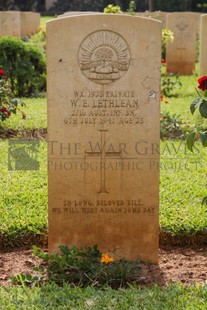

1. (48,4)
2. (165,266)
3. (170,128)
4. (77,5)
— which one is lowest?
(165,266)

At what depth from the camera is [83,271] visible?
3740mm

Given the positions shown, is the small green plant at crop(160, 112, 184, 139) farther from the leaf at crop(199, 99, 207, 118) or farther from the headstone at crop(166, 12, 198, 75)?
the headstone at crop(166, 12, 198, 75)

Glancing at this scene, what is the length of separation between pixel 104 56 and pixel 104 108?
305 mm

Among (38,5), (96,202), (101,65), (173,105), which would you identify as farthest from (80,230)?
(38,5)

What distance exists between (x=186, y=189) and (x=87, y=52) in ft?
5.70

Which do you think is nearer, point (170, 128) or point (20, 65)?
point (170, 128)

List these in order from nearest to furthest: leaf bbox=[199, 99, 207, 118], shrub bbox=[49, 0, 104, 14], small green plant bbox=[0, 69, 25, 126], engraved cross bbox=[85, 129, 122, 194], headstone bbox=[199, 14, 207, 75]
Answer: leaf bbox=[199, 99, 207, 118]
engraved cross bbox=[85, 129, 122, 194]
small green plant bbox=[0, 69, 25, 126]
headstone bbox=[199, 14, 207, 75]
shrub bbox=[49, 0, 104, 14]

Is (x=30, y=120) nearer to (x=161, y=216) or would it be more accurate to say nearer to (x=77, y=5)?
(x=161, y=216)

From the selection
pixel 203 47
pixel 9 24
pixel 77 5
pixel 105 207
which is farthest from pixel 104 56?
pixel 77 5

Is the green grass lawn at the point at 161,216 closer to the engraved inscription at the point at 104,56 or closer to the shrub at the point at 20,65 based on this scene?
the engraved inscription at the point at 104,56

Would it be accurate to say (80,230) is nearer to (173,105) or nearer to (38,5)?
(173,105)

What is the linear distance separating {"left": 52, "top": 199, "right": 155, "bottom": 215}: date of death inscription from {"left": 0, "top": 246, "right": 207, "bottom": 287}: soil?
35cm

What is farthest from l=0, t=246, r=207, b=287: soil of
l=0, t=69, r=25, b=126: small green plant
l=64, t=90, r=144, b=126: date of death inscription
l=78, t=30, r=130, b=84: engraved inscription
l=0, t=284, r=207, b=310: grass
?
l=0, t=69, r=25, b=126: small green plant

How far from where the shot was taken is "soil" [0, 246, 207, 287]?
153 inches
